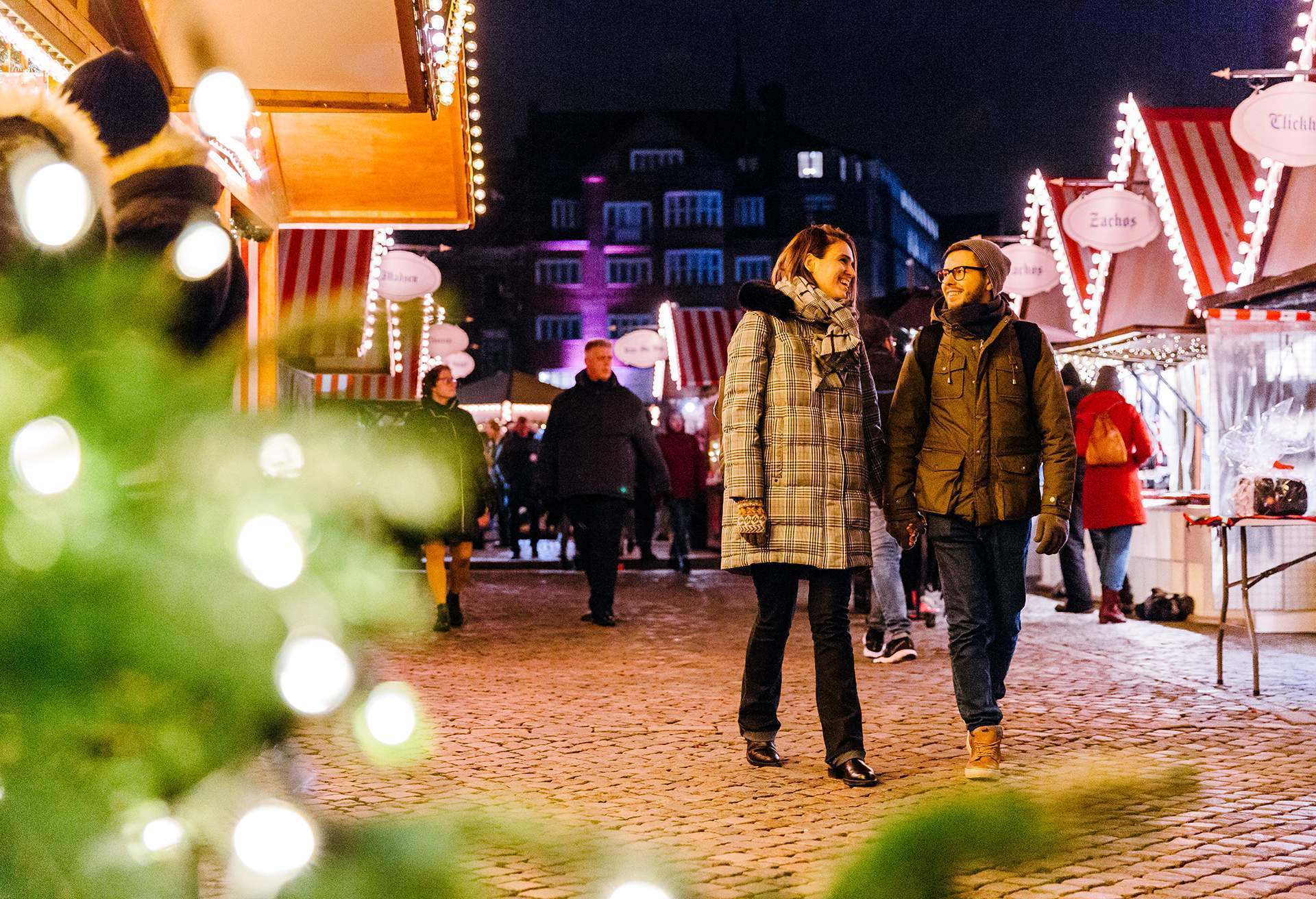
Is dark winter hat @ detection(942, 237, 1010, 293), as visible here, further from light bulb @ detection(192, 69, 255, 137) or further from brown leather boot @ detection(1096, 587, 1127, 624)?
brown leather boot @ detection(1096, 587, 1127, 624)

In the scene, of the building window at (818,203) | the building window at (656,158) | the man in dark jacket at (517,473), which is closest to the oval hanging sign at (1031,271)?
the man in dark jacket at (517,473)

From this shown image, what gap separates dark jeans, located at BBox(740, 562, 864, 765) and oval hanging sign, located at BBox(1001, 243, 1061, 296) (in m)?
11.3

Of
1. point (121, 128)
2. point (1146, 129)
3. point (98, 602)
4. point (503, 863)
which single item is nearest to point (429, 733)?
point (503, 863)

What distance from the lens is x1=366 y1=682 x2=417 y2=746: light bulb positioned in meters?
0.95

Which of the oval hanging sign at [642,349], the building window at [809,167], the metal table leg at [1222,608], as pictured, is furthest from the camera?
the building window at [809,167]

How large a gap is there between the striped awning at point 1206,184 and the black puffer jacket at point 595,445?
17.5 feet

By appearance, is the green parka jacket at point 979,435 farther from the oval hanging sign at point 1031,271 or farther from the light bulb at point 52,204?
Result: the oval hanging sign at point 1031,271

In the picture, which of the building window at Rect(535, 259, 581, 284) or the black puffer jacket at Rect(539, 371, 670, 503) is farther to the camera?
the building window at Rect(535, 259, 581, 284)

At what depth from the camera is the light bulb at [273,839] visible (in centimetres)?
89

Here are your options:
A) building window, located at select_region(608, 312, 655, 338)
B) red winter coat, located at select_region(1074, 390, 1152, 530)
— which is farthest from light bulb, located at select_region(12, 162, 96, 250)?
building window, located at select_region(608, 312, 655, 338)

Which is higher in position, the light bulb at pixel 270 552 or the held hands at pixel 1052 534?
the light bulb at pixel 270 552

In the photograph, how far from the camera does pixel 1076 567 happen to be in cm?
1087

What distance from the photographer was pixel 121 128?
3.95ft

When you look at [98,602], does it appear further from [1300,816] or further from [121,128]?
[1300,816]
